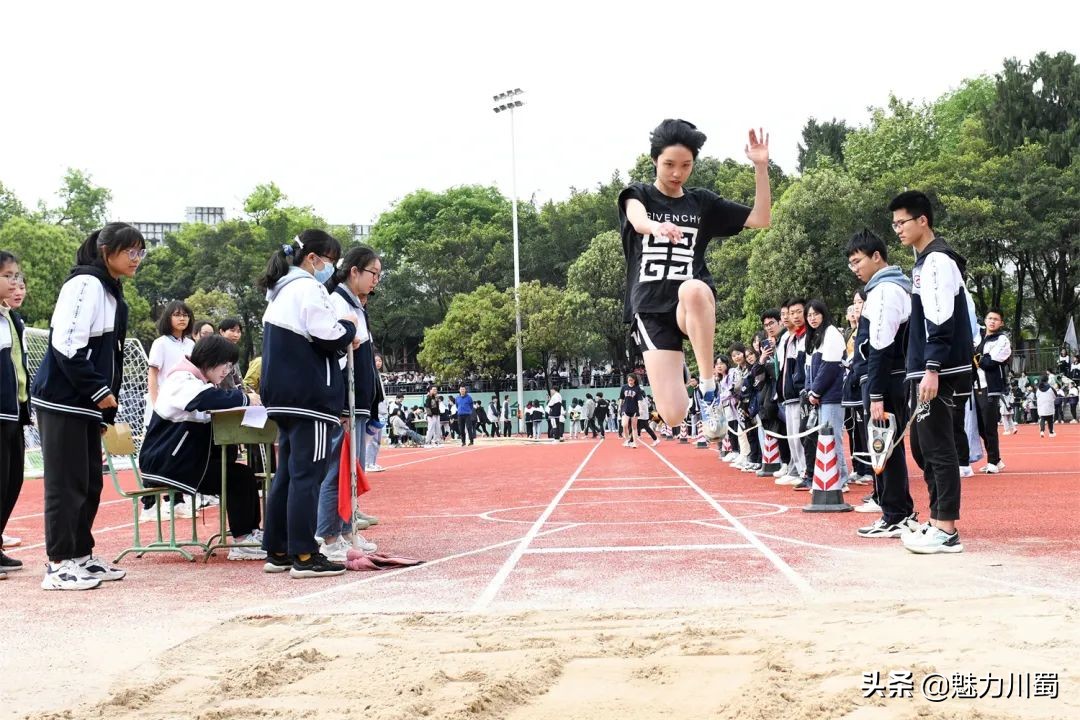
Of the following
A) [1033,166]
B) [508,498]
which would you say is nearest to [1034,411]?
[1033,166]

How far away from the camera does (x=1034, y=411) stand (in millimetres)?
36219

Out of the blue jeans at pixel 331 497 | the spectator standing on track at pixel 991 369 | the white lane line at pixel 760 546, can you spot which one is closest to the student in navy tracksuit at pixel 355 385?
the blue jeans at pixel 331 497

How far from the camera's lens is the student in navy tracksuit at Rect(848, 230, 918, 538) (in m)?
7.07

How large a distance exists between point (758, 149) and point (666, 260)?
2.81ft

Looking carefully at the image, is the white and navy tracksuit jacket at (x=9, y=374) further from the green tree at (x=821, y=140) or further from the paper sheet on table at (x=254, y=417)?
the green tree at (x=821, y=140)

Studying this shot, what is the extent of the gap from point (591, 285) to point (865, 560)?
43199 millimetres

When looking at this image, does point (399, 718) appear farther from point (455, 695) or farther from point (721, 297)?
point (721, 297)

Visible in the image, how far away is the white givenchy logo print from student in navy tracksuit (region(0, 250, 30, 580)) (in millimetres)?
4570

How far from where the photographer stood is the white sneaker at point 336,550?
264 inches

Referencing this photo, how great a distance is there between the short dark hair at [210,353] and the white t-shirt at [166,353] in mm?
1649

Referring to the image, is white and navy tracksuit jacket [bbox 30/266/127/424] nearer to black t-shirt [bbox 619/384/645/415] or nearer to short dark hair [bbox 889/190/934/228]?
short dark hair [bbox 889/190/934/228]

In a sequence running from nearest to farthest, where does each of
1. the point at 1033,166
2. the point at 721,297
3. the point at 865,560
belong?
the point at 865,560
the point at 1033,166
the point at 721,297

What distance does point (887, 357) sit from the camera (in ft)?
23.5

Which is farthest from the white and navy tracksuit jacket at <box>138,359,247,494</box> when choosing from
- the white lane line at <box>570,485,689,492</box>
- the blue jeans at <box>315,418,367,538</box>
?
the white lane line at <box>570,485,689,492</box>
